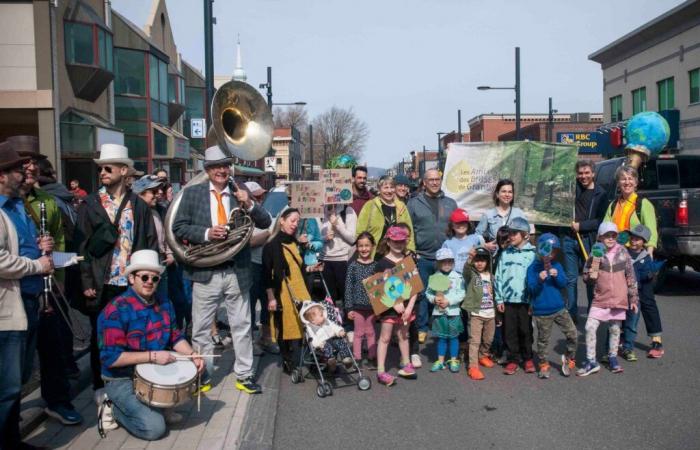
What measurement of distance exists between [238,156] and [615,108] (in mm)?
35790

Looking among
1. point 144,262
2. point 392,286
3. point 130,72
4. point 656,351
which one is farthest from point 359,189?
point 130,72

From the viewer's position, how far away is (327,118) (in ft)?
257

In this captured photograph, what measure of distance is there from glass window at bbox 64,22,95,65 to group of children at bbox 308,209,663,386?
17.6 metres

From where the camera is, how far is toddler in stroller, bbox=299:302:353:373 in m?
6.34

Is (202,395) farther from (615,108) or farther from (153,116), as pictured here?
(615,108)

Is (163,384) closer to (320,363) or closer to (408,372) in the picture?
(320,363)

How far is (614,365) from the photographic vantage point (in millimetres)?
6777

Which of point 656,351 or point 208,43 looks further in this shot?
point 208,43

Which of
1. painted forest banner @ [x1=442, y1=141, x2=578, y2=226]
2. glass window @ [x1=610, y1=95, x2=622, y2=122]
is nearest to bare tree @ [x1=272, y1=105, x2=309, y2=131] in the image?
glass window @ [x1=610, y1=95, x2=622, y2=122]

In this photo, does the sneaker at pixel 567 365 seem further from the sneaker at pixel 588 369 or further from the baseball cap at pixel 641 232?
the baseball cap at pixel 641 232

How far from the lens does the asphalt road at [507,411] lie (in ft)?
16.5

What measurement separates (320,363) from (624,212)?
3.72m

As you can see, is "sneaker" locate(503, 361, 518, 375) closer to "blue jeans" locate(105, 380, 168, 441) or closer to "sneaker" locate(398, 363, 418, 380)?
"sneaker" locate(398, 363, 418, 380)

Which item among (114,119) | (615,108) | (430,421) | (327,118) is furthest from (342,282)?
(327,118)
